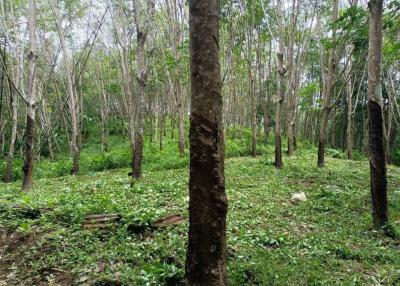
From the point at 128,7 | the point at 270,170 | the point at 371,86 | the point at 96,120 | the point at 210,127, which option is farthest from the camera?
the point at 96,120

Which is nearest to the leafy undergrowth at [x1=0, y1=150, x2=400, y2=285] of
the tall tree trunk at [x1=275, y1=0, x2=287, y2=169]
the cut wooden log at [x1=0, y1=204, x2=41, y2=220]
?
the cut wooden log at [x1=0, y1=204, x2=41, y2=220]

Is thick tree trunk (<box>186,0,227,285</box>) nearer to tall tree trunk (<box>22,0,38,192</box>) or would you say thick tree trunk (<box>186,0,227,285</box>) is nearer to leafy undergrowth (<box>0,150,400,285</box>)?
leafy undergrowth (<box>0,150,400,285</box>)

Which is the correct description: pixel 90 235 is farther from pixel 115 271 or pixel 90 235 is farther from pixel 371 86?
pixel 371 86

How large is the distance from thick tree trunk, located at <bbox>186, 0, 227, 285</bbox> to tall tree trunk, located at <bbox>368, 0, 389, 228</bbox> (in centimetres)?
410

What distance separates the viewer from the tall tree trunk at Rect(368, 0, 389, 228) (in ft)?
19.3

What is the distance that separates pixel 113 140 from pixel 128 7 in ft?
49.3

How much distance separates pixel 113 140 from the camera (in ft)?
104

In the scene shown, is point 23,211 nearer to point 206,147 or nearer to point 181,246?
point 181,246

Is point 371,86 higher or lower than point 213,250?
higher

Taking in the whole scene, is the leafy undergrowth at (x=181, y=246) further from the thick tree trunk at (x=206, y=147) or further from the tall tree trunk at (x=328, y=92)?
the tall tree trunk at (x=328, y=92)

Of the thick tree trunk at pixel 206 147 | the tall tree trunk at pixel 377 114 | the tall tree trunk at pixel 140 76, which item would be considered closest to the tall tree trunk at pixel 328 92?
the tall tree trunk at pixel 140 76

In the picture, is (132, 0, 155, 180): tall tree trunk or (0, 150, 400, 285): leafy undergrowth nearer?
Answer: (0, 150, 400, 285): leafy undergrowth

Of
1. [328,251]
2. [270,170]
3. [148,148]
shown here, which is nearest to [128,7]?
[148,148]

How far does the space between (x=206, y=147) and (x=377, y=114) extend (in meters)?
4.27
